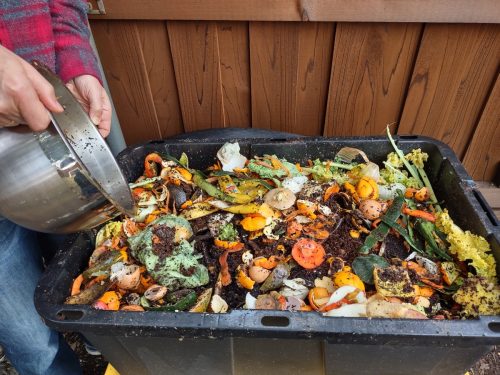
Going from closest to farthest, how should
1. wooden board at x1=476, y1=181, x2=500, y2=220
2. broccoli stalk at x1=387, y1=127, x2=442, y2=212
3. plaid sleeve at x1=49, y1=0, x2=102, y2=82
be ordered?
plaid sleeve at x1=49, y1=0, x2=102, y2=82, broccoli stalk at x1=387, y1=127, x2=442, y2=212, wooden board at x1=476, y1=181, x2=500, y2=220

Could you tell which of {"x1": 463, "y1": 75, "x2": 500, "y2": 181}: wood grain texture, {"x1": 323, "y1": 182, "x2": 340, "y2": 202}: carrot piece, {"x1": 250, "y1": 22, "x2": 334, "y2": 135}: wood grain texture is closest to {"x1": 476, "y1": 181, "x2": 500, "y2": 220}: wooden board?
{"x1": 463, "y1": 75, "x2": 500, "y2": 181}: wood grain texture

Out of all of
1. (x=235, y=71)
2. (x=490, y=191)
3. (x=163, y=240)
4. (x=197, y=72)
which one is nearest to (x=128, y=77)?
(x=197, y=72)

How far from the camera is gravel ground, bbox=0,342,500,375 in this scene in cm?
143

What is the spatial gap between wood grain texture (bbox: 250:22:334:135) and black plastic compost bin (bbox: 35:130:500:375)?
0.67 metres

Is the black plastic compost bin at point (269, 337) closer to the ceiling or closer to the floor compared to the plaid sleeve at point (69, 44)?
closer to the floor

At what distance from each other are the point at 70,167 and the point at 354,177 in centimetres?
83

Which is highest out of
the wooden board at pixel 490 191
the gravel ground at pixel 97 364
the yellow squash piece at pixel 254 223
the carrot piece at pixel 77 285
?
the yellow squash piece at pixel 254 223

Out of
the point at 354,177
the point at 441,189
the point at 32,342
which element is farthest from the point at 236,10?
the point at 32,342

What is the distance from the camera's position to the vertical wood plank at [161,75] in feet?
4.58

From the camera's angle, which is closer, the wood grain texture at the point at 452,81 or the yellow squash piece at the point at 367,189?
the yellow squash piece at the point at 367,189

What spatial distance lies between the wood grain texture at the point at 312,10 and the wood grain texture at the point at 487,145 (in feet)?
1.03

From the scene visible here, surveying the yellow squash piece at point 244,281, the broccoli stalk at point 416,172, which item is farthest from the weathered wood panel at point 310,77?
the yellow squash piece at point 244,281

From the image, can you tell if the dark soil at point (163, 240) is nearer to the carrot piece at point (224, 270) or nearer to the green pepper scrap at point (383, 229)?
the carrot piece at point (224, 270)

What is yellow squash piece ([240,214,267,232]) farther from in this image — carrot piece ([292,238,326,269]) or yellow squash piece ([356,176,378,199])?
yellow squash piece ([356,176,378,199])
